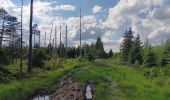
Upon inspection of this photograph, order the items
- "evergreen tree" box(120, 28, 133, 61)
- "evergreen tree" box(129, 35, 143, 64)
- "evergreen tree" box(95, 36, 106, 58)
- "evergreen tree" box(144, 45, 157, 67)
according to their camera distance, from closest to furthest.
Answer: "evergreen tree" box(144, 45, 157, 67)
"evergreen tree" box(129, 35, 143, 64)
"evergreen tree" box(120, 28, 133, 61)
"evergreen tree" box(95, 36, 106, 58)

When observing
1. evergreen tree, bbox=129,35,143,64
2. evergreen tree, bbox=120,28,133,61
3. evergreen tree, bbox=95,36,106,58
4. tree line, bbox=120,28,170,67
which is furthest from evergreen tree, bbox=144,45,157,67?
evergreen tree, bbox=95,36,106,58

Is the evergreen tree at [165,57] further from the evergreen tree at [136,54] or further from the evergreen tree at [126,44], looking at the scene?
the evergreen tree at [126,44]

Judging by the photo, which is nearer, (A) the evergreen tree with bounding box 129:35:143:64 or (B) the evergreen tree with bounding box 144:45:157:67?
(B) the evergreen tree with bounding box 144:45:157:67

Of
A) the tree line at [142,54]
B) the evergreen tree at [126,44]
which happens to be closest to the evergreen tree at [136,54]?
the tree line at [142,54]

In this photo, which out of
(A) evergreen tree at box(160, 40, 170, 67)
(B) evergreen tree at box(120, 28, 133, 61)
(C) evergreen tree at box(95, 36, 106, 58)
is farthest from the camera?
(C) evergreen tree at box(95, 36, 106, 58)

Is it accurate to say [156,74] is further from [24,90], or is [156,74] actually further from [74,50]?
[74,50]

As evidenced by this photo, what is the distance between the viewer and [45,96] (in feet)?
80.9

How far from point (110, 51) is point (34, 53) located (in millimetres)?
95473

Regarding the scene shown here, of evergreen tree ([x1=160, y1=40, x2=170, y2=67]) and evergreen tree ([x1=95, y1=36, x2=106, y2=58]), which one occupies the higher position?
evergreen tree ([x1=95, y1=36, x2=106, y2=58])

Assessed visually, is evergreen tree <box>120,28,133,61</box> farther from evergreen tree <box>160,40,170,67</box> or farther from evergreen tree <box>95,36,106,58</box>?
evergreen tree <box>160,40,170,67</box>

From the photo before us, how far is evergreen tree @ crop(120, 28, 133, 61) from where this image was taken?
9924 centimetres

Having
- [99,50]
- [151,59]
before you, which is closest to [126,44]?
[99,50]

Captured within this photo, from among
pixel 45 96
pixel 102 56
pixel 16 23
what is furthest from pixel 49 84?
pixel 102 56

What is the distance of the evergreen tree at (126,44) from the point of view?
99238 mm
